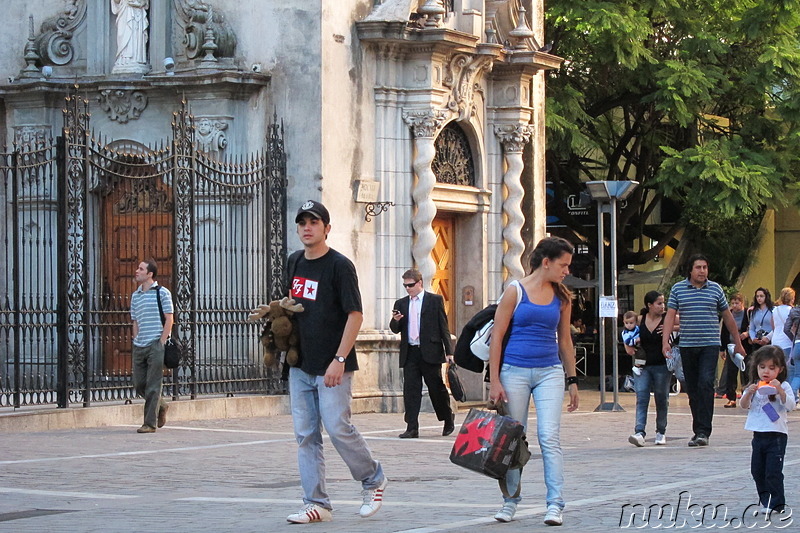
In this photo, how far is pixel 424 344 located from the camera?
17734mm

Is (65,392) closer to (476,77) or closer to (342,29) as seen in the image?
(342,29)

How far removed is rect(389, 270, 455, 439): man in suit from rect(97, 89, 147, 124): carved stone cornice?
18.6 feet

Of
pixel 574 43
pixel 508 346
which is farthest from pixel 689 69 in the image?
pixel 508 346

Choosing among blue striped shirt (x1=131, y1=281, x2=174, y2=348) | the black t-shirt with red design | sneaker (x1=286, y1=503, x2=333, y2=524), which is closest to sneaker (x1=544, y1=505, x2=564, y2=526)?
sneaker (x1=286, y1=503, x2=333, y2=524)

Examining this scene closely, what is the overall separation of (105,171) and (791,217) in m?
22.8

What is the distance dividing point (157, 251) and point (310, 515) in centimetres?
Answer: 1172

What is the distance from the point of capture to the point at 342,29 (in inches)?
841

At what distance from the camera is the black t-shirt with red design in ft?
32.3

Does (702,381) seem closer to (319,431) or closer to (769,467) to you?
(769,467)

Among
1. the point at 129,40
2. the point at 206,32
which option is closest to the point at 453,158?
the point at 206,32

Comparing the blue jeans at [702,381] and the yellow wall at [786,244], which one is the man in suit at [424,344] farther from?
the yellow wall at [786,244]

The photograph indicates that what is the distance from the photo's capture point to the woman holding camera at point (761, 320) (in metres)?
24.1

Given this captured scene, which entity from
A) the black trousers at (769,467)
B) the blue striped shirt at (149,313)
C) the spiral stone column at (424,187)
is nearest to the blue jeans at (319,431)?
the black trousers at (769,467)

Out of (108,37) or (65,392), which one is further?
(108,37)
